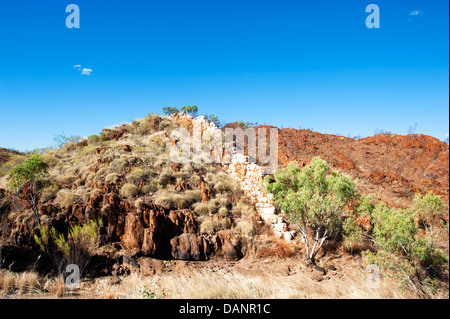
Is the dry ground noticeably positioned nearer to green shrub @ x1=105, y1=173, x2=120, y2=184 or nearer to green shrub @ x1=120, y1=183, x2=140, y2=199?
green shrub @ x1=120, y1=183, x2=140, y2=199

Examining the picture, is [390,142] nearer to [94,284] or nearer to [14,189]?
[94,284]

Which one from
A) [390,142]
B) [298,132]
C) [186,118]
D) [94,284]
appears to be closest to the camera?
[94,284]

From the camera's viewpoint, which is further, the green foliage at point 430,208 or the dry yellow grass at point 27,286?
the green foliage at point 430,208

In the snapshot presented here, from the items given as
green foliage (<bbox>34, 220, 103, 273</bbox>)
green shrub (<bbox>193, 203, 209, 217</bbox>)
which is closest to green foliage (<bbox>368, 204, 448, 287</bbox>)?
green shrub (<bbox>193, 203, 209, 217</bbox>)

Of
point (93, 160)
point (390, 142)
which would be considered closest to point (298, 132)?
point (390, 142)

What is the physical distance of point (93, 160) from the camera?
1491 centimetres

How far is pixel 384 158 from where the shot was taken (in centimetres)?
2200

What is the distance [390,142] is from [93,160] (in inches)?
1070

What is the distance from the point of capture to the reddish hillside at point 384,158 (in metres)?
16.5

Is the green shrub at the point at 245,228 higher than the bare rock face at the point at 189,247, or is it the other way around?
the green shrub at the point at 245,228

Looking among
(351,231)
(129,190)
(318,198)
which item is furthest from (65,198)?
(351,231)

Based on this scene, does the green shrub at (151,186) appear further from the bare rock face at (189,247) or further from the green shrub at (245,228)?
the green shrub at (245,228)

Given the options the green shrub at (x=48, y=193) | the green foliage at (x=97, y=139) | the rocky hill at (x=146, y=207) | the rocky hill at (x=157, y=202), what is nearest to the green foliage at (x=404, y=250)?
the rocky hill at (x=157, y=202)

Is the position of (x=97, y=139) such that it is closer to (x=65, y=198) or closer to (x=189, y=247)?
(x=65, y=198)
